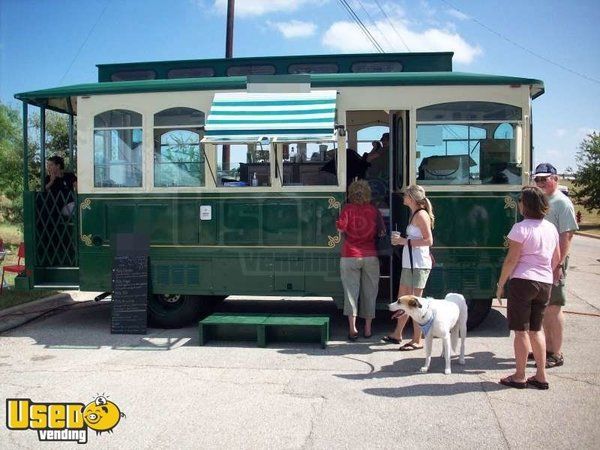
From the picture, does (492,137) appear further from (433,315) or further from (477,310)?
(433,315)

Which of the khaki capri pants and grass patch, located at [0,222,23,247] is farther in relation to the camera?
grass patch, located at [0,222,23,247]

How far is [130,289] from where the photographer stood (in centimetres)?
714

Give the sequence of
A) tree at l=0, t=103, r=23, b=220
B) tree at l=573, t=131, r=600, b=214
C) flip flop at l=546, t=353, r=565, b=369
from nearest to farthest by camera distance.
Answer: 1. flip flop at l=546, t=353, r=565, b=369
2. tree at l=0, t=103, r=23, b=220
3. tree at l=573, t=131, r=600, b=214

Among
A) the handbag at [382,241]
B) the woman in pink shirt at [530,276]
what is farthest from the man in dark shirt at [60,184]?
the woman in pink shirt at [530,276]

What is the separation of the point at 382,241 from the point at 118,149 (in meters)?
3.47

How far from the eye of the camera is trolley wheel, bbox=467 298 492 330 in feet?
23.4

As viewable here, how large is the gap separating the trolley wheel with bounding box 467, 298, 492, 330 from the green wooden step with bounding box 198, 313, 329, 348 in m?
1.81

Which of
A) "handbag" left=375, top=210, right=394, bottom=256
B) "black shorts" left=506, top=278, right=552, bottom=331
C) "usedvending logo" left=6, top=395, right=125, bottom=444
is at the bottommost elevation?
"usedvending logo" left=6, top=395, right=125, bottom=444

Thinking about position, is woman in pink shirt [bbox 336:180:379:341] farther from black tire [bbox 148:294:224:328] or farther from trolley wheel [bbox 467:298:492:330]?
black tire [bbox 148:294:224:328]

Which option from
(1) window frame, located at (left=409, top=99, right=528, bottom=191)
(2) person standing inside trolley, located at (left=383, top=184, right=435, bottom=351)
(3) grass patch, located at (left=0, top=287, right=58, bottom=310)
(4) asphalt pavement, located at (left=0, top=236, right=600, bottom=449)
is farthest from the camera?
(3) grass patch, located at (left=0, top=287, right=58, bottom=310)

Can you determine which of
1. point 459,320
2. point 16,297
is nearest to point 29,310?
point 16,297

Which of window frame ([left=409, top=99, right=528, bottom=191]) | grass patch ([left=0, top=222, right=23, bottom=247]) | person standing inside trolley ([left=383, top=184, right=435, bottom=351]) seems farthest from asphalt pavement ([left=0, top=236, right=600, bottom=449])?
grass patch ([left=0, top=222, right=23, bottom=247])

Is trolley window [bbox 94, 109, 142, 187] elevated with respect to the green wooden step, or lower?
elevated

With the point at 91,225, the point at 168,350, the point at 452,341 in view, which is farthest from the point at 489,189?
the point at 91,225
